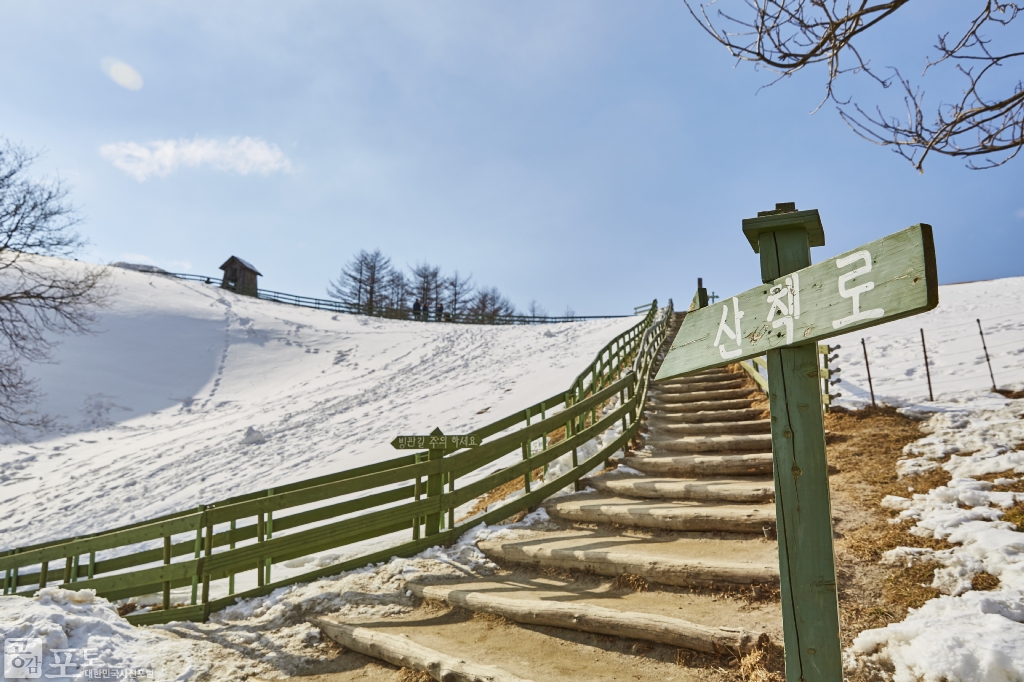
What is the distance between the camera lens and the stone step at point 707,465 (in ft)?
22.2

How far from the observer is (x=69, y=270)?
3375 centimetres

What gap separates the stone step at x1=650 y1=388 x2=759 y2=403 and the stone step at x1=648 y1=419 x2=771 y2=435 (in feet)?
6.25

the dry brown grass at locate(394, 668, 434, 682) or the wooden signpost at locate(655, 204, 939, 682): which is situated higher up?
the wooden signpost at locate(655, 204, 939, 682)

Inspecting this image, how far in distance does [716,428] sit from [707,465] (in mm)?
2122

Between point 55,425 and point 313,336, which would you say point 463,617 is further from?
point 313,336

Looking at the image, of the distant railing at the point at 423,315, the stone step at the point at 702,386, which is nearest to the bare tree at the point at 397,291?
→ the distant railing at the point at 423,315

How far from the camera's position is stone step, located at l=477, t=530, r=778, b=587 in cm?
424

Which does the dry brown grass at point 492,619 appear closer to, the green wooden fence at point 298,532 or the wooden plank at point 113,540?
the green wooden fence at point 298,532

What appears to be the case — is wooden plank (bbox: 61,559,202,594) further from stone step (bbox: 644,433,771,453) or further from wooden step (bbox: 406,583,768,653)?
stone step (bbox: 644,433,771,453)

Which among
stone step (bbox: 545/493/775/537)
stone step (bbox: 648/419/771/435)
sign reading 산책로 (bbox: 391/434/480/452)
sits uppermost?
sign reading 산책로 (bbox: 391/434/480/452)

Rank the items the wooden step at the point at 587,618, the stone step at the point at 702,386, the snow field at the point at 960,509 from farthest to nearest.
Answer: the stone step at the point at 702,386 < the wooden step at the point at 587,618 < the snow field at the point at 960,509

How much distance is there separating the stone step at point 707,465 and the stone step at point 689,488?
141 mm

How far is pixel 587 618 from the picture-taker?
3.97m

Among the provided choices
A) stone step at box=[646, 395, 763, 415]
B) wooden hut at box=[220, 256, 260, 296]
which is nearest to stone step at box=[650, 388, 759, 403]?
stone step at box=[646, 395, 763, 415]
